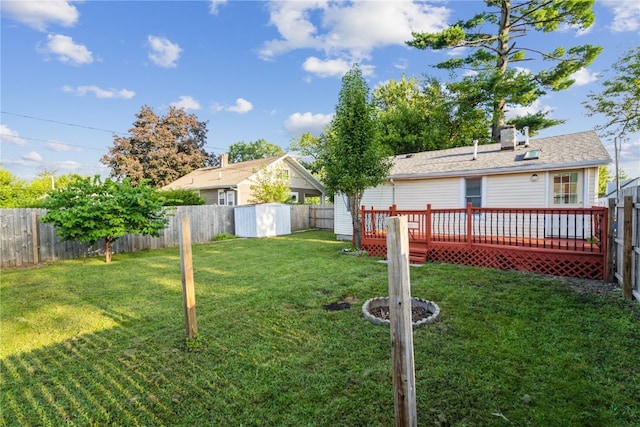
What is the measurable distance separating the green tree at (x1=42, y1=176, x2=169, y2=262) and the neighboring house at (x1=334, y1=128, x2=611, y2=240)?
26.9 feet

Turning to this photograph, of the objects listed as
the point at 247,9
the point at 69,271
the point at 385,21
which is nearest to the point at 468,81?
the point at 385,21

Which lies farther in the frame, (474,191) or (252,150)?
(252,150)

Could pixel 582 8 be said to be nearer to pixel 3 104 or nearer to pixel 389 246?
pixel 389 246

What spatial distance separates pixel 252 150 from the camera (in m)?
48.2

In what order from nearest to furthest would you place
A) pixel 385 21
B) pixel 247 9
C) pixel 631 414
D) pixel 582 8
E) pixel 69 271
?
1. pixel 631 414
2. pixel 69 271
3. pixel 247 9
4. pixel 385 21
5. pixel 582 8

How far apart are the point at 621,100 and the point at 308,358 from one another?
2097cm

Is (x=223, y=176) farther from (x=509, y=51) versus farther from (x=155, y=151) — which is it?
(x=509, y=51)

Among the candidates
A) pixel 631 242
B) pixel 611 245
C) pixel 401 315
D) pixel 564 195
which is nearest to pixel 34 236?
pixel 401 315

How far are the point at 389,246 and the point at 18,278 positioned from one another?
949 cm

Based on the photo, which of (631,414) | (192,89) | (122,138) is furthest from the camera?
(122,138)

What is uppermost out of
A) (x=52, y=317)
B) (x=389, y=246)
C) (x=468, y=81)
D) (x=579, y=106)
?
(x=468, y=81)

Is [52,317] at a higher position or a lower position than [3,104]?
lower

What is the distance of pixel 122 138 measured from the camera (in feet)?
85.3

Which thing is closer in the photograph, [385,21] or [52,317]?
[52,317]
